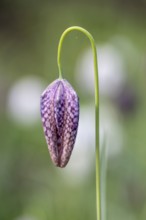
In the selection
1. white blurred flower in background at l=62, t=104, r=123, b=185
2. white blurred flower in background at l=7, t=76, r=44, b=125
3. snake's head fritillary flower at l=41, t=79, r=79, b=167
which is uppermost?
snake's head fritillary flower at l=41, t=79, r=79, b=167

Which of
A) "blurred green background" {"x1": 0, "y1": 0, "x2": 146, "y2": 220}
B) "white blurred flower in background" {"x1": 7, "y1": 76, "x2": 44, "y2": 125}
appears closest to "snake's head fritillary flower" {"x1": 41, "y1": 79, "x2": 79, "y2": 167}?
"blurred green background" {"x1": 0, "y1": 0, "x2": 146, "y2": 220}

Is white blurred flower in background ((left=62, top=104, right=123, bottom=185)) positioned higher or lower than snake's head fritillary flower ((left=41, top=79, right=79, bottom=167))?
lower

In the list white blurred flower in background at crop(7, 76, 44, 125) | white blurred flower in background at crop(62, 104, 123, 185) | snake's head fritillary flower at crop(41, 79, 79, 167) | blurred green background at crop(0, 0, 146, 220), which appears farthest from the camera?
white blurred flower in background at crop(7, 76, 44, 125)

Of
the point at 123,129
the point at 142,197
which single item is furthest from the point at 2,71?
the point at 142,197

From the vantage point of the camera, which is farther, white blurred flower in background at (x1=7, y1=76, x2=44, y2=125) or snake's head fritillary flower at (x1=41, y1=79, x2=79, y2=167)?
white blurred flower in background at (x1=7, y1=76, x2=44, y2=125)

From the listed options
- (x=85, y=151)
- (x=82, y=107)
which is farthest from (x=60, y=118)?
(x=82, y=107)

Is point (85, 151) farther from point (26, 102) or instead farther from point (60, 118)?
point (60, 118)

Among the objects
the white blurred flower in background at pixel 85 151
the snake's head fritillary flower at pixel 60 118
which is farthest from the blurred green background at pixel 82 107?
the snake's head fritillary flower at pixel 60 118

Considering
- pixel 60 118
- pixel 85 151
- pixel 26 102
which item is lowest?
pixel 85 151

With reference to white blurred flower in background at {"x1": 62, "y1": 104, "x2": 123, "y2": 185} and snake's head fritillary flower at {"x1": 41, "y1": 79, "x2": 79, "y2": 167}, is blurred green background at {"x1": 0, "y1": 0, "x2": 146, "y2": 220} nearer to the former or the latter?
white blurred flower in background at {"x1": 62, "y1": 104, "x2": 123, "y2": 185}
